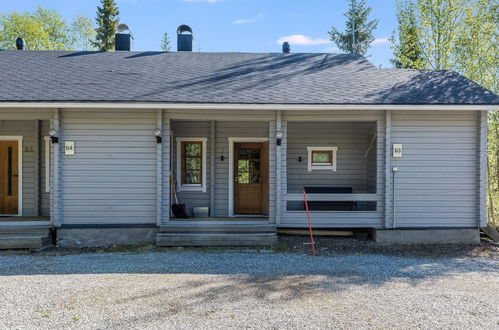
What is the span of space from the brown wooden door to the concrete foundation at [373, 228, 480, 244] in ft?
29.0

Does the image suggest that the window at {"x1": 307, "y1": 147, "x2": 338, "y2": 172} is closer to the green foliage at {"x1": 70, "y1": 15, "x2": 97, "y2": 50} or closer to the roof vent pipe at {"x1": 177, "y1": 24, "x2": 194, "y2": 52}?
the roof vent pipe at {"x1": 177, "y1": 24, "x2": 194, "y2": 52}

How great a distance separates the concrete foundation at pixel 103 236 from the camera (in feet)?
27.4

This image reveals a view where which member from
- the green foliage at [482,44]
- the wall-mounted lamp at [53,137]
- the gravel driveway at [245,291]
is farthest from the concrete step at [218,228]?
the green foliage at [482,44]

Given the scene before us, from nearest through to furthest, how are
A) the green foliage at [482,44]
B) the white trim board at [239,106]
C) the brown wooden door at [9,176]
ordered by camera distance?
the white trim board at [239,106]
the brown wooden door at [9,176]
the green foliage at [482,44]

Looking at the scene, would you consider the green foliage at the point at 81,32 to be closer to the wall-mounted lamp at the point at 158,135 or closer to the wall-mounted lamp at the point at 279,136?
the wall-mounted lamp at the point at 158,135

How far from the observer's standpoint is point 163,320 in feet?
13.9

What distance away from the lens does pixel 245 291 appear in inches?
206

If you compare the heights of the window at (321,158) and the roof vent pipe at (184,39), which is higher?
the roof vent pipe at (184,39)

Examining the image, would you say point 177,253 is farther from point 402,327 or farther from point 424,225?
point 424,225

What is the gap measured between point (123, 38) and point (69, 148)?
599 cm

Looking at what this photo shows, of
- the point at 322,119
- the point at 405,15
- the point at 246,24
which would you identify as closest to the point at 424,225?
the point at 322,119

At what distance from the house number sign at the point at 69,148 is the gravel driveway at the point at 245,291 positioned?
2191mm

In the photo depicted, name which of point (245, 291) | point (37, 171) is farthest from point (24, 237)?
point (245, 291)

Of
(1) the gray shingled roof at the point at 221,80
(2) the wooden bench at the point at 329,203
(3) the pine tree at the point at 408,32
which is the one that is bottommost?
(2) the wooden bench at the point at 329,203
